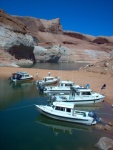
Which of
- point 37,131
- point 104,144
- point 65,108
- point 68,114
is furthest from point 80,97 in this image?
point 104,144

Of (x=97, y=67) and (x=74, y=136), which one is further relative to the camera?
(x=97, y=67)

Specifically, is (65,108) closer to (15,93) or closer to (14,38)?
(15,93)

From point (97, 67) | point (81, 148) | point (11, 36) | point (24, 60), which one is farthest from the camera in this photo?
point (24, 60)

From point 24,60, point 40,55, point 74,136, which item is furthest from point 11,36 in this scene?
point 74,136

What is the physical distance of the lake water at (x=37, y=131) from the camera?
14906 mm

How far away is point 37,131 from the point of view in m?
17.2

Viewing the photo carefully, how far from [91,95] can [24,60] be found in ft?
179

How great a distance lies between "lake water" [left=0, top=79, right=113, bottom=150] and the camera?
48.9 feet

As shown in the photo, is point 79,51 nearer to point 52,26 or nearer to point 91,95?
point 52,26

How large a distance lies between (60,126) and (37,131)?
2.52 meters

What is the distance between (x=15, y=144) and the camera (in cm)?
1473

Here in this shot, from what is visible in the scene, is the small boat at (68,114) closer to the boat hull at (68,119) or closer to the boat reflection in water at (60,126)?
the boat hull at (68,119)

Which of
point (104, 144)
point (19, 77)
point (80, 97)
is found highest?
point (19, 77)

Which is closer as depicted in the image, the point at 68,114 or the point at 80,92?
the point at 68,114
